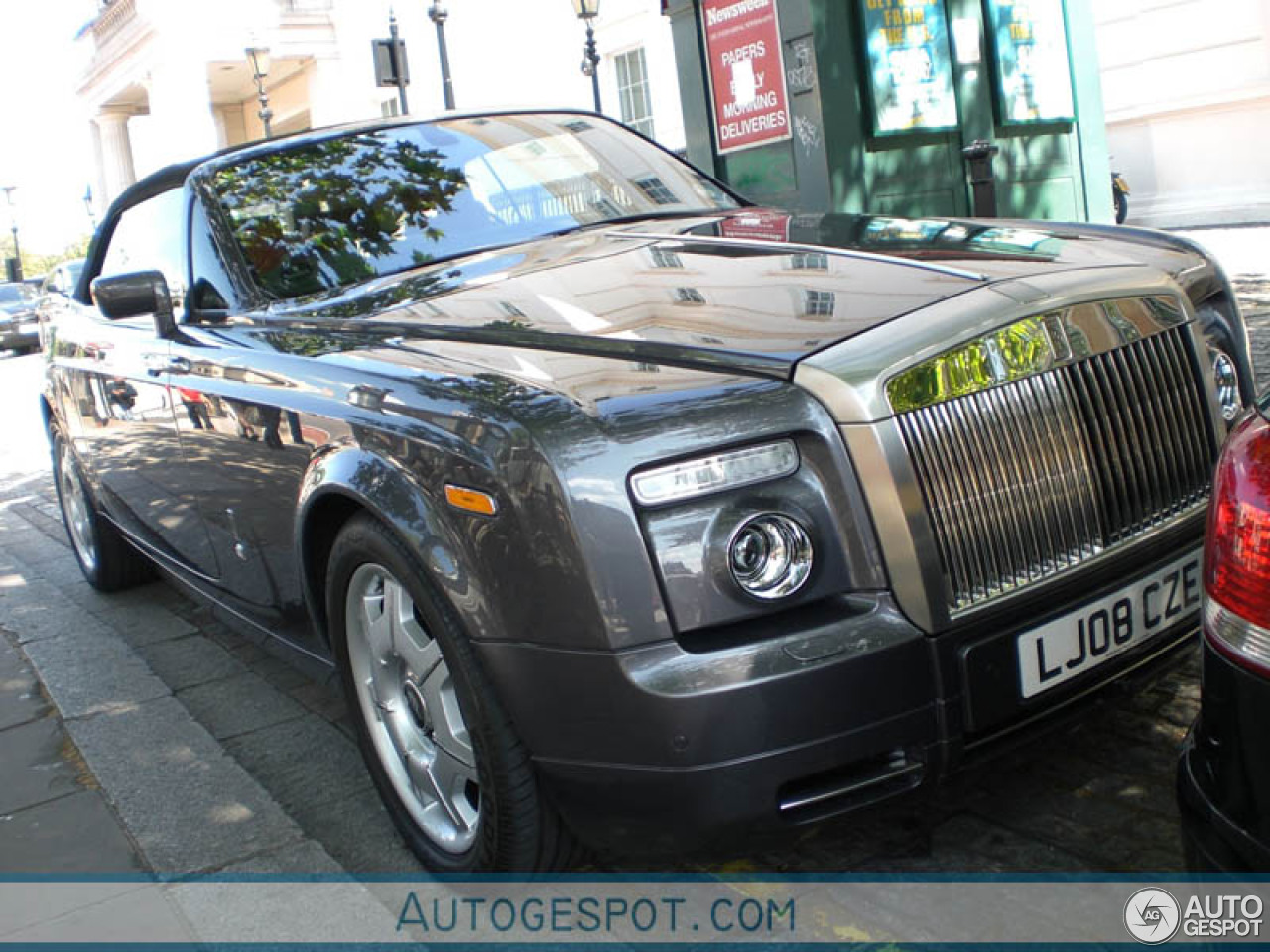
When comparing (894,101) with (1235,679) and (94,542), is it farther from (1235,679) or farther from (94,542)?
(1235,679)

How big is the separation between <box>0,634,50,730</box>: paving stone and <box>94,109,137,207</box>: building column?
1595 inches

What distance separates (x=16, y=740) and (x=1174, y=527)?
11.1 ft

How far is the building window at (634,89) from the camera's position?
22641mm

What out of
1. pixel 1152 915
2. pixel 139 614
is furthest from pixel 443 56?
pixel 1152 915

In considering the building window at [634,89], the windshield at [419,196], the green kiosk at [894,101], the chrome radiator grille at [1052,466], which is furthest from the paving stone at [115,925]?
the building window at [634,89]

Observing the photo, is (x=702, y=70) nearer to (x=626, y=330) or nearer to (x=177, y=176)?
(x=177, y=176)

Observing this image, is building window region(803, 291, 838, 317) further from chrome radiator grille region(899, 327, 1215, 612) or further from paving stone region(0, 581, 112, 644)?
paving stone region(0, 581, 112, 644)

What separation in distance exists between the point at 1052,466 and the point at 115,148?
44723 millimetres

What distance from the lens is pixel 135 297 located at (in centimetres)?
376

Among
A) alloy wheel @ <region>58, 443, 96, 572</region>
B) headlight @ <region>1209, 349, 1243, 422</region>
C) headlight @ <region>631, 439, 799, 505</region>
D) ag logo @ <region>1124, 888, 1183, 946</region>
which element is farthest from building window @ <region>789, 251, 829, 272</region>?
alloy wheel @ <region>58, 443, 96, 572</region>

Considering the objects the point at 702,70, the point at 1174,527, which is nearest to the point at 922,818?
the point at 1174,527

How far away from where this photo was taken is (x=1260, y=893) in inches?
62.8

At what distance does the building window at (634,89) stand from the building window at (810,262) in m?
20.3

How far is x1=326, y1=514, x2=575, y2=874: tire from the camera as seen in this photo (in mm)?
2406
